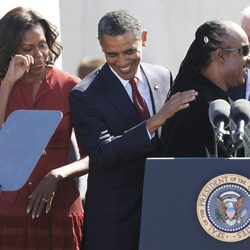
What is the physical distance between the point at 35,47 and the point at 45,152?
1.65 feet

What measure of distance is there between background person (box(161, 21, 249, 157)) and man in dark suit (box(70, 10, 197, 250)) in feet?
0.65

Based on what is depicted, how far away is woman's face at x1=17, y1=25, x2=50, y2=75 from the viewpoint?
5.11 metres

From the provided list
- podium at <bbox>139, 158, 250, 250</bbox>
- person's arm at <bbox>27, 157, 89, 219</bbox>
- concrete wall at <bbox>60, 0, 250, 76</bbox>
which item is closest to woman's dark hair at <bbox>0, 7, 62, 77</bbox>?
person's arm at <bbox>27, 157, 89, 219</bbox>

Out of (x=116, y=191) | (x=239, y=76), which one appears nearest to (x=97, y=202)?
(x=116, y=191)

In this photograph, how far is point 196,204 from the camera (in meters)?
3.98

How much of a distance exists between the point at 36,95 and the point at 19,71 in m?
0.15

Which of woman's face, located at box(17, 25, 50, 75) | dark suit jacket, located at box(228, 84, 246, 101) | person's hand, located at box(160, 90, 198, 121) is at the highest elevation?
woman's face, located at box(17, 25, 50, 75)

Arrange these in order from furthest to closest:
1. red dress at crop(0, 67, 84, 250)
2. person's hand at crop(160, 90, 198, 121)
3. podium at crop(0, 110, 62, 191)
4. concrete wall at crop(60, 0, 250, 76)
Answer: concrete wall at crop(60, 0, 250, 76) → red dress at crop(0, 67, 84, 250) → person's hand at crop(160, 90, 198, 121) → podium at crop(0, 110, 62, 191)

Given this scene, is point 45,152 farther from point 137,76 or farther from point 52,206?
point 137,76

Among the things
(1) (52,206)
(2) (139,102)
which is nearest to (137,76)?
(2) (139,102)

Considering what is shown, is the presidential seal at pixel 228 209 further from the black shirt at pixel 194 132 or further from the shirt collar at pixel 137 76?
the shirt collar at pixel 137 76

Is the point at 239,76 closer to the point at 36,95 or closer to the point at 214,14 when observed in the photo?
the point at 36,95

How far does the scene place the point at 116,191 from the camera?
484 cm

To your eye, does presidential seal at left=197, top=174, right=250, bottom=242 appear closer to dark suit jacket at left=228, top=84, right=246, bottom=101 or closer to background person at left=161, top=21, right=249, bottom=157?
background person at left=161, top=21, right=249, bottom=157
